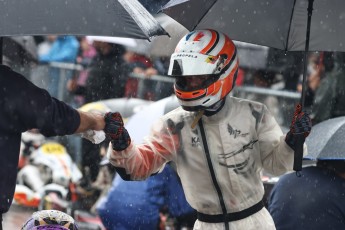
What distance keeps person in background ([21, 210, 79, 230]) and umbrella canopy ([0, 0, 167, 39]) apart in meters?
1.16

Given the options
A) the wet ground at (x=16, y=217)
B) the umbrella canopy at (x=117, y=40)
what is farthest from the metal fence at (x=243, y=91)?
the wet ground at (x=16, y=217)

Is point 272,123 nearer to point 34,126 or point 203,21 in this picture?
point 203,21

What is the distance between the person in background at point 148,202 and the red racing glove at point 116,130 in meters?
1.93

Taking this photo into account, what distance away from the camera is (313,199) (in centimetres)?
675

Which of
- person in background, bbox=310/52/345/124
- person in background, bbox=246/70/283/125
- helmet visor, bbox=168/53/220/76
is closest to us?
helmet visor, bbox=168/53/220/76

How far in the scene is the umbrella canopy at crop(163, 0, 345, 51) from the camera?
6852 mm

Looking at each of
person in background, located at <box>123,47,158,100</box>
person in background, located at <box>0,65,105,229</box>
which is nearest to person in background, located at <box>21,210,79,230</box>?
person in background, located at <box>0,65,105,229</box>

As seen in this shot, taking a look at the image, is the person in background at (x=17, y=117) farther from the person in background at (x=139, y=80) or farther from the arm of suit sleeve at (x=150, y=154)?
the person in background at (x=139, y=80)

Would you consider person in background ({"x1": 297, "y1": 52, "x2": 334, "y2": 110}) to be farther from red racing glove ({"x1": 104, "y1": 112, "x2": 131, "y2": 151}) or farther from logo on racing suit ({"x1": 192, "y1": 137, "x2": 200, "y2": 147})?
red racing glove ({"x1": 104, "y1": 112, "x2": 131, "y2": 151})

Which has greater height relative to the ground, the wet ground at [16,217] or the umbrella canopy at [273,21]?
the umbrella canopy at [273,21]

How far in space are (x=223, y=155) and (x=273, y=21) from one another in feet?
4.61

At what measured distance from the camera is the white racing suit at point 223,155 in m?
5.96

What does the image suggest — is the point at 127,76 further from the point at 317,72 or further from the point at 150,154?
the point at 150,154

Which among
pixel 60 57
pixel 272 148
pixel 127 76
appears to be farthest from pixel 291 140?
pixel 60 57
